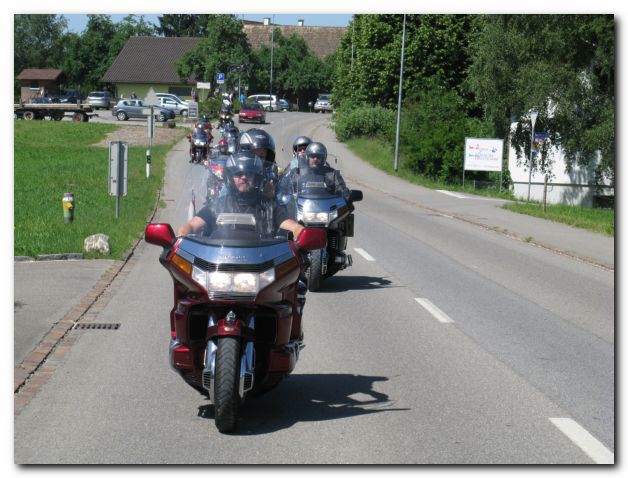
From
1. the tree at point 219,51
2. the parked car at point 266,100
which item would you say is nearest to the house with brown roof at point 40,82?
the tree at point 219,51

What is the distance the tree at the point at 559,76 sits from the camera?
35656 millimetres

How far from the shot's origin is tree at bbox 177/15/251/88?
6925cm

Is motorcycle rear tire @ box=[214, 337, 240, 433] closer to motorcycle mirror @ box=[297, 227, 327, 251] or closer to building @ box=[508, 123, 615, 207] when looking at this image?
motorcycle mirror @ box=[297, 227, 327, 251]

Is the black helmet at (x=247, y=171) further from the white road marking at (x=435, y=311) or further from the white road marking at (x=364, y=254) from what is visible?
the white road marking at (x=364, y=254)

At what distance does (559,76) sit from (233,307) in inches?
1288

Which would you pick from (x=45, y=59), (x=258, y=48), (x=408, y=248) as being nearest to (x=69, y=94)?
(x=45, y=59)

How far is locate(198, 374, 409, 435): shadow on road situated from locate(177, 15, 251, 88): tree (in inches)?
2457

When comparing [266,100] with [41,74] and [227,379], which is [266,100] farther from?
[227,379]

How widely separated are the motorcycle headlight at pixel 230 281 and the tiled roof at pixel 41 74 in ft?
230

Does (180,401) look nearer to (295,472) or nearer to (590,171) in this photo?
(295,472)

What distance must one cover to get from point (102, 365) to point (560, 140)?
3253 cm

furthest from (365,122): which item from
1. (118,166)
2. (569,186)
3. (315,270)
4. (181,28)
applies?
(315,270)

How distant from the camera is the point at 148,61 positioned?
88.3 meters

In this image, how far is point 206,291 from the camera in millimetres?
6066
